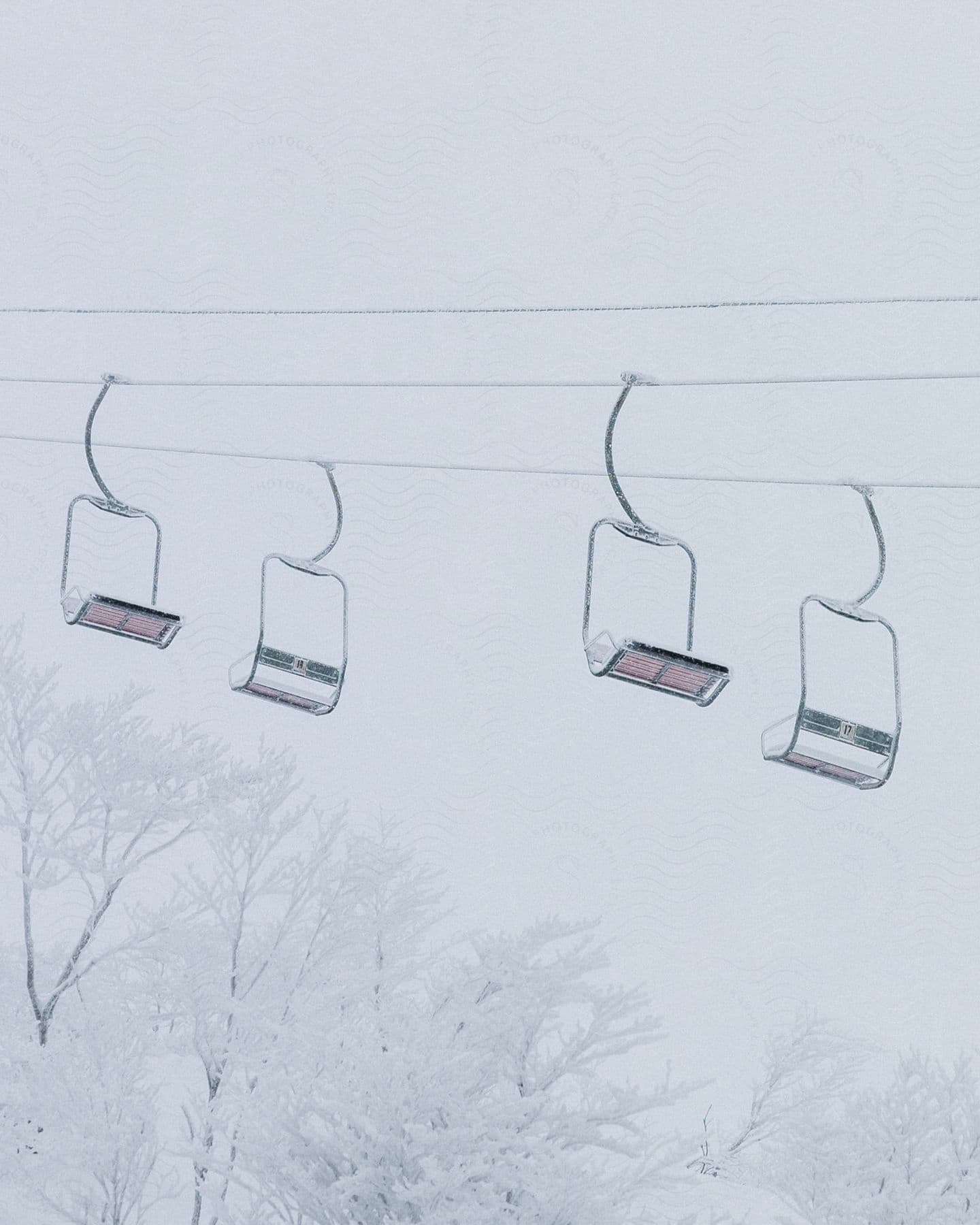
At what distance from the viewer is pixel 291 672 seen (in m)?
4.99

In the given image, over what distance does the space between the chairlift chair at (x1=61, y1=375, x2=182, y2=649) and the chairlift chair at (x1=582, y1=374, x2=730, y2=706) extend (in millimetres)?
1628

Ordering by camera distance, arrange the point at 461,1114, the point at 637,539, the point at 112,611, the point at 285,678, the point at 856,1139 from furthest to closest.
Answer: the point at 856,1139 → the point at 461,1114 → the point at 285,678 → the point at 112,611 → the point at 637,539

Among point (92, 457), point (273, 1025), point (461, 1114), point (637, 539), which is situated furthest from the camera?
point (273, 1025)

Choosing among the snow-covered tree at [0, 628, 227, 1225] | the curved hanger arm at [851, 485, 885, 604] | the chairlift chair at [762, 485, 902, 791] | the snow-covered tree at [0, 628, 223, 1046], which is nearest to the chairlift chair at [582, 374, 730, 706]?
the chairlift chair at [762, 485, 902, 791]

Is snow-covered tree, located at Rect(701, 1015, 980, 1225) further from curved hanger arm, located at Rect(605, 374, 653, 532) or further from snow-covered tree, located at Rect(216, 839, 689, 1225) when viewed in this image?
curved hanger arm, located at Rect(605, 374, 653, 532)

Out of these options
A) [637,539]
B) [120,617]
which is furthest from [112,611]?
[637,539]

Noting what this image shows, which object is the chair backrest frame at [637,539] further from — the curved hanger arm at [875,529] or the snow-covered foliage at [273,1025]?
the snow-covered foliage at [273,1025]

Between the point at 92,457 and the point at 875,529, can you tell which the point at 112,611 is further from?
the point at 875,529

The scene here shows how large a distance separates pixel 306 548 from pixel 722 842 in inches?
267

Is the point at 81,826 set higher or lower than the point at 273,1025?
higher

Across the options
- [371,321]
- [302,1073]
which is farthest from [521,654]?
[302,1073]

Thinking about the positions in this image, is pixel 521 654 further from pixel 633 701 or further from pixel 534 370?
pixel 534 370

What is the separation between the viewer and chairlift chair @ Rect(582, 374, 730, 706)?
4.16 metres

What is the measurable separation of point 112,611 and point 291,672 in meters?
0.66
